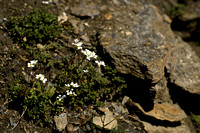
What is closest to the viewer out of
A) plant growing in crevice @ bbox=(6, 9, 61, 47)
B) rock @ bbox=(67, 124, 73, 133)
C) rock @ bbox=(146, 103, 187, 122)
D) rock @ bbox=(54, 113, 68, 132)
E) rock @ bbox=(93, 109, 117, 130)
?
rock @ bbox=(54, 113, 68, 132)

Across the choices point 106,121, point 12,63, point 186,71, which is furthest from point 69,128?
point 186,71

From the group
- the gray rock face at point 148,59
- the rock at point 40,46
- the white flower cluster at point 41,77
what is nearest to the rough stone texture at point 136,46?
the gray rock face at point 148,59

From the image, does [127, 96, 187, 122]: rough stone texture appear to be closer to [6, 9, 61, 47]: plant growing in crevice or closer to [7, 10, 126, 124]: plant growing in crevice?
[7, 10, 126, 124]: plant growing in crevice

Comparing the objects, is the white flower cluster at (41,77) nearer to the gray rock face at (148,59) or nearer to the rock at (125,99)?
the gray rock face at (148,59)

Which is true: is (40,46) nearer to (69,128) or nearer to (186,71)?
(69,128)

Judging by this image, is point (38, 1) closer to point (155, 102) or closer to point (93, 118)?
point (93, 118)

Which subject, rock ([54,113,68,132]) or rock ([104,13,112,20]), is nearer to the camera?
rock ([54,113,68,132])

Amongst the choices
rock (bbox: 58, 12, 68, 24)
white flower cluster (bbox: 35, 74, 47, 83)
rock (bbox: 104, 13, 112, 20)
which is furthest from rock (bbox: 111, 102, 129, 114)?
rock (bbox: 58, 12, 68, 24)

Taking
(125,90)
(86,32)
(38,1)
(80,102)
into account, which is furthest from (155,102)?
(38,1)
